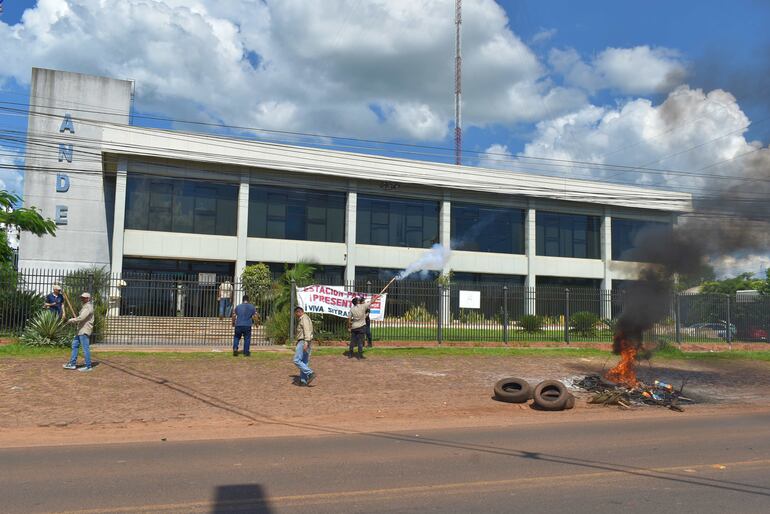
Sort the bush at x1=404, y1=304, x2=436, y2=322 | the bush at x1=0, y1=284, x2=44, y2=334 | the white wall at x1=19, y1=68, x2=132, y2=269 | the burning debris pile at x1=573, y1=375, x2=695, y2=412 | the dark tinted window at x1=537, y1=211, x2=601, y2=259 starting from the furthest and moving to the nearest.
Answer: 1. the dark tinted window at x1=537, y1=211, x2=601, y2=259
2. the white wall at x1=19, y1=68, x2=132, y2=269
3. the bush at x1=404, y1=304, x2=436, y2=322
4. the bush at x1=0, y1=284, x2=44, y2=334
5. the burning debris pile at x1=573, y1=375, x2=695, y2=412

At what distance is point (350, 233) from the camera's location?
34500 mm

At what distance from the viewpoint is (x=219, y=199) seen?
3262 centimetres

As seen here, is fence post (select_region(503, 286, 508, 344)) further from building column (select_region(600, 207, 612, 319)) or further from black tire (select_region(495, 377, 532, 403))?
building column (select_region(600, 207, 612, 319))

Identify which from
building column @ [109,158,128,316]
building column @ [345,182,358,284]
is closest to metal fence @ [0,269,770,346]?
building column @ [109,158,128,316]

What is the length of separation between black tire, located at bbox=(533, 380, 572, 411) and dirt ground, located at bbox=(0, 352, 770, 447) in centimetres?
28

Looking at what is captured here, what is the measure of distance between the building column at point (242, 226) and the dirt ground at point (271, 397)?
16.4 metres

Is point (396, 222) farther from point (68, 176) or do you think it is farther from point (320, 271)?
point (68, 176)

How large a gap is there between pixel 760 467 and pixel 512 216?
31905 millimetres

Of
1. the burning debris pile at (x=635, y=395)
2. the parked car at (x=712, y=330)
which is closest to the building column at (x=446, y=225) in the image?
the parked car at (x=712, y=330)

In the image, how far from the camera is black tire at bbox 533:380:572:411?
11992mm

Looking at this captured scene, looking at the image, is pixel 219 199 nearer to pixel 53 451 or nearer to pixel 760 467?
pixel 53 451

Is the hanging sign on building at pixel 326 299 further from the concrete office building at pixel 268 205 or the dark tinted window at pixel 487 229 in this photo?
the dark tinted window at pixel 487 229

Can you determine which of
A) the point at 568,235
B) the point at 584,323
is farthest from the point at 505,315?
the point at 568,235

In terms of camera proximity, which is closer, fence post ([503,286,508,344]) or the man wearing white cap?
the man wearing white cap
